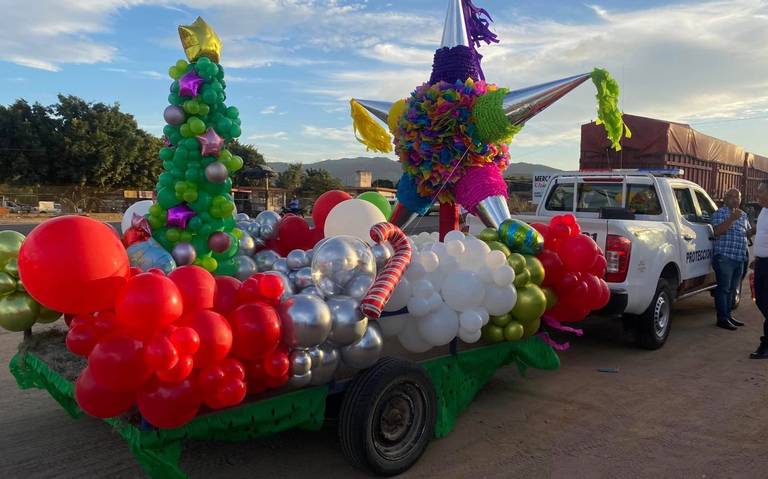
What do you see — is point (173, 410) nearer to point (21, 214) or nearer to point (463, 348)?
point (463, 348)

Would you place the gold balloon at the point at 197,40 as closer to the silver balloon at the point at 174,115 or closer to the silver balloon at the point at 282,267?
the silver balloon at the point at 174,115

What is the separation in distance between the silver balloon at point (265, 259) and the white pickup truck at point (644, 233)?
115 inches

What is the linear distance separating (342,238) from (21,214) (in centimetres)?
3200

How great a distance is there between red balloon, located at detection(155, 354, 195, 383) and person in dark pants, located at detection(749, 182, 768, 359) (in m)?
5.89

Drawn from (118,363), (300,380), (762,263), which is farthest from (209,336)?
(762,263)

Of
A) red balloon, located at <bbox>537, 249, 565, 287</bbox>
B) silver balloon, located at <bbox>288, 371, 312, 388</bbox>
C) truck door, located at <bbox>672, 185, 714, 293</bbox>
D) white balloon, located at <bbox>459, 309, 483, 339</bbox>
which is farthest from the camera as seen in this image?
truck door, located at <bbox>672, 185, 714, 293</bbox>

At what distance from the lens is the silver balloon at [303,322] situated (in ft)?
9.53

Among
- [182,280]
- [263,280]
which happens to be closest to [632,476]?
[263,280]

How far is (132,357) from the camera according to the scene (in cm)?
242

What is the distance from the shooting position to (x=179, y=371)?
2.49m

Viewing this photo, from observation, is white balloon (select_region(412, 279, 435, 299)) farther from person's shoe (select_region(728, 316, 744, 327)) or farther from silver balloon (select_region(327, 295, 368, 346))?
person's shoe (select_region(728, 316, 744, 327))

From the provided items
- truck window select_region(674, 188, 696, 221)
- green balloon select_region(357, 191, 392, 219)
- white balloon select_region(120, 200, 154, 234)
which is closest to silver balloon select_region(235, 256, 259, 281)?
white balloon select_region(120, 200, 154, 234)

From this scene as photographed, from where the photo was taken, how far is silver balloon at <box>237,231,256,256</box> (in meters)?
5.23

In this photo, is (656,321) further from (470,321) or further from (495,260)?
(470,321)
